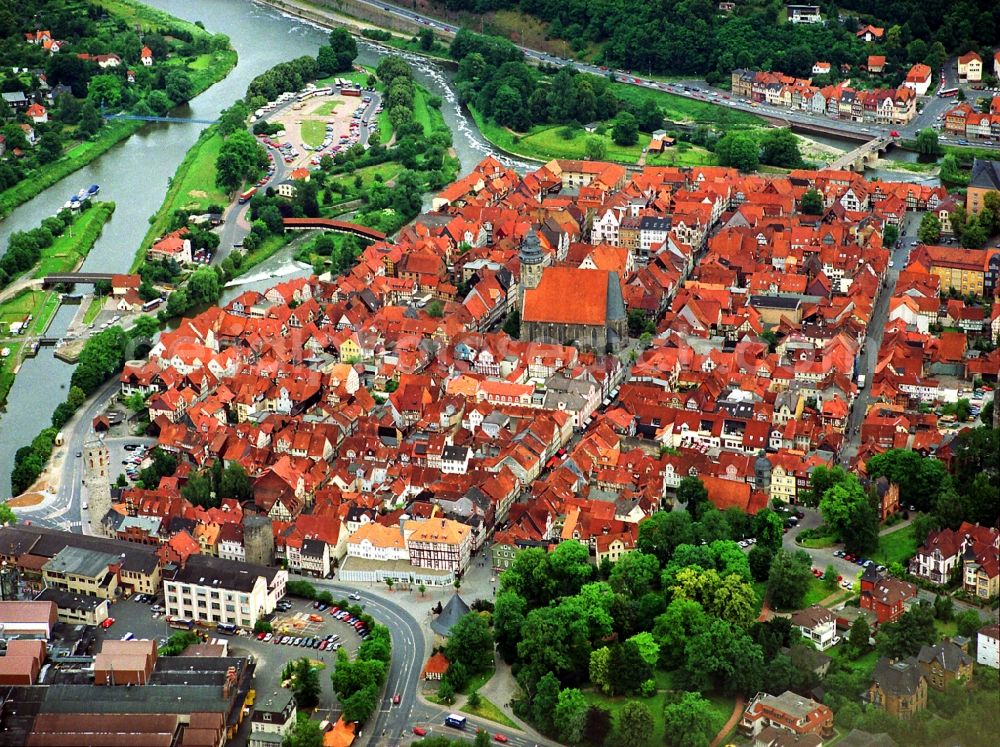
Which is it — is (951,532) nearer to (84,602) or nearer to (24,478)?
(84,602)

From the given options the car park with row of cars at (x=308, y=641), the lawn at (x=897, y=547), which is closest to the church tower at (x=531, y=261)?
the lawn at (x=897, y=547)

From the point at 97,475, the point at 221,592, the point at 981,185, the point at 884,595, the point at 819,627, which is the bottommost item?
the point at 97,475

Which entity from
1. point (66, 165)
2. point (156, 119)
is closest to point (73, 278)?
point (66, 165)

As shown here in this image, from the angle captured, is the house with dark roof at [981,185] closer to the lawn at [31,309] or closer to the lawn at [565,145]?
the lawn at [565,145]

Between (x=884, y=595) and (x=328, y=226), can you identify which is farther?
(x=328, y=226)

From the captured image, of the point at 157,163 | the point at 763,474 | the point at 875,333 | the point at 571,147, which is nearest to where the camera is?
the point at 763,474

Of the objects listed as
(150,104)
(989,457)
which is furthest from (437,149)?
(989,457)

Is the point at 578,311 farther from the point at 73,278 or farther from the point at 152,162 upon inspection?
the point at 152,162

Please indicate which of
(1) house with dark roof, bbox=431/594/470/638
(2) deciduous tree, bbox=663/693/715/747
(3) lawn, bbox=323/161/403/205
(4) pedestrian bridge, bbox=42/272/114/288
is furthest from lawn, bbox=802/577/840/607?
(3) lawn, bbox=323/161/403/205
